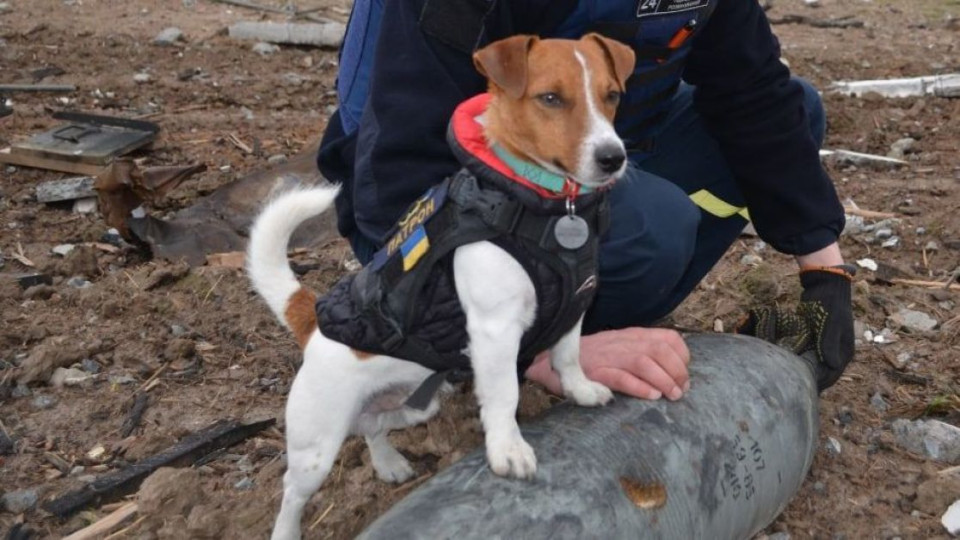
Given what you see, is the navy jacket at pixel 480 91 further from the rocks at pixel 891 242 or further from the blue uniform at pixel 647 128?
the rocks at pixel 891 242

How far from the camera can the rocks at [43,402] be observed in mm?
3484

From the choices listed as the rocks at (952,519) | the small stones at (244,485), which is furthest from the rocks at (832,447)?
the small stones at (244,485)

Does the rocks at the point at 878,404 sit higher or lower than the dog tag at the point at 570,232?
lower

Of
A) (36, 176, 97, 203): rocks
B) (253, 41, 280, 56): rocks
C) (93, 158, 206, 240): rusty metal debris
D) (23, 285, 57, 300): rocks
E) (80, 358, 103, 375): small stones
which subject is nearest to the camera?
(80, 358, 103, 375): small stones

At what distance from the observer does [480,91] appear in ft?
8.87

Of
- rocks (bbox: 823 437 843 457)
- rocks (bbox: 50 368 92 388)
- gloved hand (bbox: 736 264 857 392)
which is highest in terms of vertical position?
gloved hand (bbox: 736 264 857 392)

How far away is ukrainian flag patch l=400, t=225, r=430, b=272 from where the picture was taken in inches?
90.8

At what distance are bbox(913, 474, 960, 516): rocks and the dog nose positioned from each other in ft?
4.66

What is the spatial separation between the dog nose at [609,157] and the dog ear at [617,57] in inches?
10.6

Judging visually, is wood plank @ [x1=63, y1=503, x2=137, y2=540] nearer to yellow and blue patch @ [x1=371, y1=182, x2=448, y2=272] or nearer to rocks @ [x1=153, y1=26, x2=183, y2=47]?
yellow and blue patch @ [x1=371, y1=182, x2=448, y2=272]

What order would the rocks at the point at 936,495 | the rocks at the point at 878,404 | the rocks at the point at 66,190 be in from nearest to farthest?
the rocks at the point at 936,495, the rocks at the point at 878,404, the rocks at the point at 66,190

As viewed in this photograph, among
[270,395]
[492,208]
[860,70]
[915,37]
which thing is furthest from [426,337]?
[915,37]

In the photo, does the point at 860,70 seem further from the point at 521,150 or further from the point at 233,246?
the point at 521,150

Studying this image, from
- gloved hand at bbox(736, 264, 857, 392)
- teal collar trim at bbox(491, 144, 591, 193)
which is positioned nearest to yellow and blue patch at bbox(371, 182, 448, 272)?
teal collar trim at bbox(491, 144, 591, 193)
